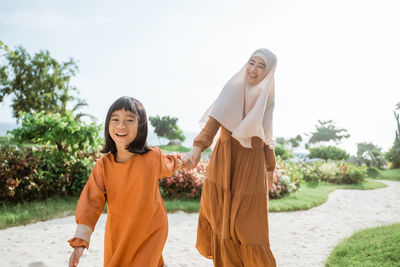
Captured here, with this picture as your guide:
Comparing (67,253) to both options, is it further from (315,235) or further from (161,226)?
(315,235)

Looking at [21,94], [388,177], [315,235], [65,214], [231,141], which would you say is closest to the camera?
[231,141]

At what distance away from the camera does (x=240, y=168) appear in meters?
2.65

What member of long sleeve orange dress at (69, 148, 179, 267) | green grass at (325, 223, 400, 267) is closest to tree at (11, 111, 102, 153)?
long sleeve orange dress at (69, 148, 179, 267)

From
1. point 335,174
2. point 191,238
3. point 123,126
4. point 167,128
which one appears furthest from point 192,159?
point 167,128

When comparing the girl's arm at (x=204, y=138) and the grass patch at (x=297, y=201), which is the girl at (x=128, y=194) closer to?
the girl's arm at (x=204, y=138)

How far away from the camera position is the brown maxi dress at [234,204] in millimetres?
2504

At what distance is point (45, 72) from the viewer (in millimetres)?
28078

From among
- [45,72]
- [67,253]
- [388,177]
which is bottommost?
[388,177]

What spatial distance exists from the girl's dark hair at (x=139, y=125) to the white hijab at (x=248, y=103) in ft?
2.74

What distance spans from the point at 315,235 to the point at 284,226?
0.62 metres

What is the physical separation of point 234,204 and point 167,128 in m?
31.3

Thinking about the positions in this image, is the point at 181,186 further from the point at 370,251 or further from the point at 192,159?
the point at 192,159

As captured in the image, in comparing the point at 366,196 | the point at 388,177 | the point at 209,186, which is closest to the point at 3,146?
the point at 209,186

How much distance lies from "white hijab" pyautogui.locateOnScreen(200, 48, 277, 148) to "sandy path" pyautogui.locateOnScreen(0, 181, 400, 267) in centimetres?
184
